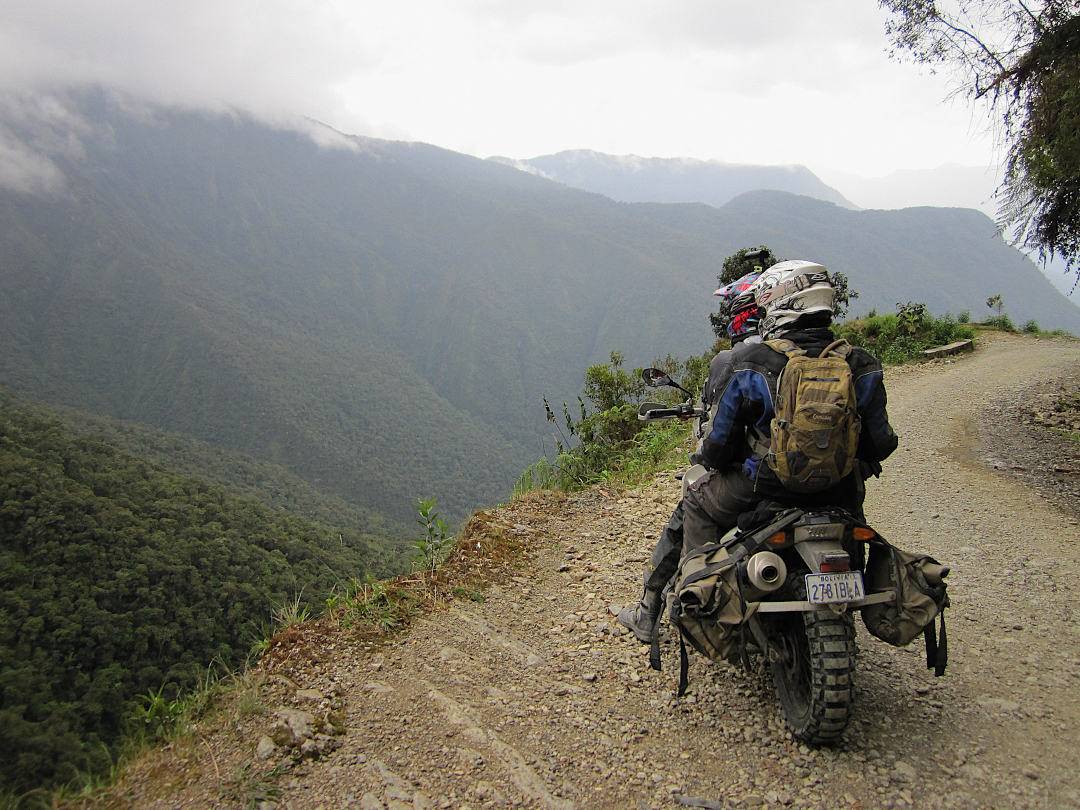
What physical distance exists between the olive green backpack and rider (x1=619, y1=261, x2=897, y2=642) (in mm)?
158

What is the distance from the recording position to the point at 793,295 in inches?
114

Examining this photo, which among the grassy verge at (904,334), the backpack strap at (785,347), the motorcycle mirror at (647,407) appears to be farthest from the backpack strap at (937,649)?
the grassy verge at (904,334)

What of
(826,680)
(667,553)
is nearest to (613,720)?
(667,553)

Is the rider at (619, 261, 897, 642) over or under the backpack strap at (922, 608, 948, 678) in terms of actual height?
over

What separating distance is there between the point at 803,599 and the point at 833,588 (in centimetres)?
17

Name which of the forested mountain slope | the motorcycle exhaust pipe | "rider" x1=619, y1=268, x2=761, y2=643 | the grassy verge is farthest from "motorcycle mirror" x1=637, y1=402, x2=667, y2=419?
the forested mountain slope

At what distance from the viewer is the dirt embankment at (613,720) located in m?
2.46

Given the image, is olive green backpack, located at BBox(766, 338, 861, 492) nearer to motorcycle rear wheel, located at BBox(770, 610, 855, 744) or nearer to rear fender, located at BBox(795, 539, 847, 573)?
rear fender, located at BBox(795, 539, 847, 573)

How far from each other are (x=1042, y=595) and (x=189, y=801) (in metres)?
5.09

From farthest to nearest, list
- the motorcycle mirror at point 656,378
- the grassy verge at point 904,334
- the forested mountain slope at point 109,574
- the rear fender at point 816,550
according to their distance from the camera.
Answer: the forested mountain slope at point 109,574, the grassy verge at point 904,334, the motorcycle mirror at point 656,378, the rear fender at point 816,550

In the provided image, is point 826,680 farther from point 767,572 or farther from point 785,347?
point 785,347

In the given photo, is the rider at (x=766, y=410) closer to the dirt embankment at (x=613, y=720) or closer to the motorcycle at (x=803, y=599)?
the motorcycle at (x=803, y=599)

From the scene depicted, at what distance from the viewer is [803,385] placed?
254 cm

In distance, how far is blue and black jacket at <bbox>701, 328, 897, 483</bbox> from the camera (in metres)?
2.72
